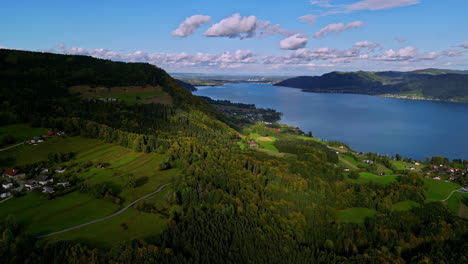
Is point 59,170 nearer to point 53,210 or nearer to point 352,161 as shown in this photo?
point 53,210

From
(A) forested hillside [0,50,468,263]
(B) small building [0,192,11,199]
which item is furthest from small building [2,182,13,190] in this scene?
(A) forested hillside [0,50,468,263]

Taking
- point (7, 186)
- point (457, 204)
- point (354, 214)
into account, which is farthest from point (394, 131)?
point (7, 186)

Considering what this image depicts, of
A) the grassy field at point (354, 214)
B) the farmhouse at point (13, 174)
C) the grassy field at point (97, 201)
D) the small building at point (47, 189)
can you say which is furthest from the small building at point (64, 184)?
the grassy field at point (354, 214)

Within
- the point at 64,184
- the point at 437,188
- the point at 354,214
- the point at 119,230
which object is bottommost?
the point at 354,214

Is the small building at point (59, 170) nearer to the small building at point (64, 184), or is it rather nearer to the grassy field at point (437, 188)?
the small building at point (64, 184)

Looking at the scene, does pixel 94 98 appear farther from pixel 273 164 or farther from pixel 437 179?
pixel 437 179

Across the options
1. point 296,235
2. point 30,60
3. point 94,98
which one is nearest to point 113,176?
point 296,235
